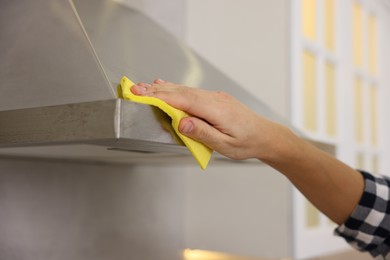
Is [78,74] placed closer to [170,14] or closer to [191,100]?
[191,100]

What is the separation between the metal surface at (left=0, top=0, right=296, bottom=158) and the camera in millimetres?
452

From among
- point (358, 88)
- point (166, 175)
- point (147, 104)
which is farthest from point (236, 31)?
point (147, 104)

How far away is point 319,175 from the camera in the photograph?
2.39 ft

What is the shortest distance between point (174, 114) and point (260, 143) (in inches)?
5.3

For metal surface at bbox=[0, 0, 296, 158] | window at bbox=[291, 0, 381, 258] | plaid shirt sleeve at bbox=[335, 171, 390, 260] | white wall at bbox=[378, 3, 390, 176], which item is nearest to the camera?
metal surface at bbox=[0, 0, 296, 158]

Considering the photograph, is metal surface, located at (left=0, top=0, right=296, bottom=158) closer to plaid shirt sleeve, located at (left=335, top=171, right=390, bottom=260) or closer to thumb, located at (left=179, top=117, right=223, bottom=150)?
thumb, located at (left=179, top=117, right=223, bottom=150)

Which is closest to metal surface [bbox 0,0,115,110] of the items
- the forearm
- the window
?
the forearm

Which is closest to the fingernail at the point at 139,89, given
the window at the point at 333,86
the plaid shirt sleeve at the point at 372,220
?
the plaid shirt sleeve at the point at 372,220

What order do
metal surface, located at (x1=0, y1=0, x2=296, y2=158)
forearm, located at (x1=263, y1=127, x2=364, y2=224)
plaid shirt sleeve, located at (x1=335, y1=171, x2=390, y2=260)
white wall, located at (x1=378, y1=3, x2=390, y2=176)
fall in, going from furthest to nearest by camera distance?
white wall, located at (x1=378, y1=3, x2=390, y2=176) → plaid shirt sleeve, located at (x1=335, y1=171, x2=390, y2=260) → forearm, located at (x1=263, y1=127, x2=364, y2=224) → metal surface, located at (x1=0, y1=0, x2=296, y2=158)

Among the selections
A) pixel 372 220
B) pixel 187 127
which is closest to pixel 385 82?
pixel 372 220

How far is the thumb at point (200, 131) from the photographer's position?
49 cm

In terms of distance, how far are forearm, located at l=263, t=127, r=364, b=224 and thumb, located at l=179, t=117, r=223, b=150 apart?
0.43 ft

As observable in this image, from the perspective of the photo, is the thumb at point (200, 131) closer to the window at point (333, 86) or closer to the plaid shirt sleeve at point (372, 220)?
the plaid shirt sleeve at point (372, 220)

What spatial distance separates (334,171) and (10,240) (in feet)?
1.89
